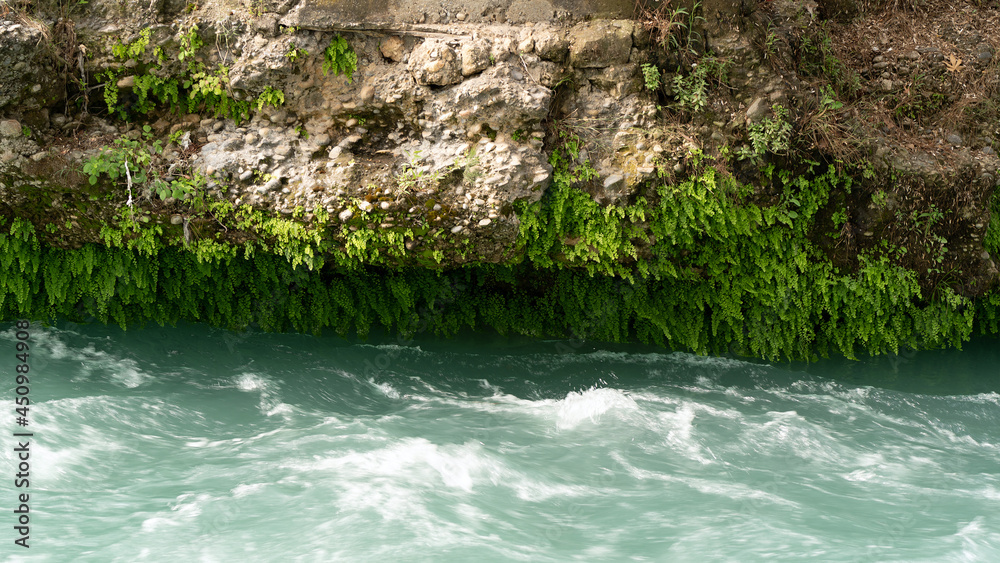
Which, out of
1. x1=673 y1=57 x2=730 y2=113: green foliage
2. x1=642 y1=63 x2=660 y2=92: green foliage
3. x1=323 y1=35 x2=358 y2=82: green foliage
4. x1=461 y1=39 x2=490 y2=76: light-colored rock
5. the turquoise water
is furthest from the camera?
x1=673 y1=57 x2=730 y2=113: green foliage

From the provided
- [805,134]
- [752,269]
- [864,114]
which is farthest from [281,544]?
[864,114]

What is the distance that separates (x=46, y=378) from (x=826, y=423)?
7.66 m

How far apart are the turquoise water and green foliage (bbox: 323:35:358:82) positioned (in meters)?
3.23

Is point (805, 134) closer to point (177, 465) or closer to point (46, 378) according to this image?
point (177, 465)

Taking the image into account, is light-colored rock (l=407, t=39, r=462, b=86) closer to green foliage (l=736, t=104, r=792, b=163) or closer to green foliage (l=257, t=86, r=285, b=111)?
green foliage (l=257, t=86, r=285, b=111)

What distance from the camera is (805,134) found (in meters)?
7.41

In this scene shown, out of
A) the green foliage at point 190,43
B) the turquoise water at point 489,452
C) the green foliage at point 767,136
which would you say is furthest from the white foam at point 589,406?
the green foliage at point 190,43

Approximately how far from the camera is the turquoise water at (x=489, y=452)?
4.70 meters

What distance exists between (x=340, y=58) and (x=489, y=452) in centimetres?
396

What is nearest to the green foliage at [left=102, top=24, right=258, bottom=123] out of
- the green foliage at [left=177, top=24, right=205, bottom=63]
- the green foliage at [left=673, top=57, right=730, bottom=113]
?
the green foliage at [left=177, top=24, right=205, bottom=63]

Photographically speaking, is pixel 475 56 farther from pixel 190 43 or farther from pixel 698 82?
pixel 190 43

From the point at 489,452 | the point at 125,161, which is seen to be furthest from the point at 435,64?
the point at 489,452

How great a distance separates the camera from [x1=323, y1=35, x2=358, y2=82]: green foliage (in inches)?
266

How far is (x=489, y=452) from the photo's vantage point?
6.04 meters
